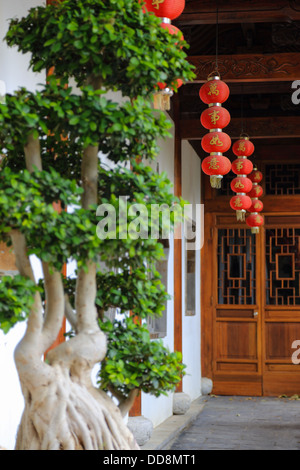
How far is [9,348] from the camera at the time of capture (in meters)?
3.22

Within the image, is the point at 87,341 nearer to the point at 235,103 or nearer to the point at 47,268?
the point at 47,268

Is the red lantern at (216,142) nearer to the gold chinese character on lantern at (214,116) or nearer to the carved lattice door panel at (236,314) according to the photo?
the gold chinese character on lantern at (214,116)

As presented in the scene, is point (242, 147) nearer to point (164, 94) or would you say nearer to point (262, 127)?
point (262, 127)

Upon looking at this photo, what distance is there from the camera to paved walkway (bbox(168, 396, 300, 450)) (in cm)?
547

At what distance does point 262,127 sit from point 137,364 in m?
5.50

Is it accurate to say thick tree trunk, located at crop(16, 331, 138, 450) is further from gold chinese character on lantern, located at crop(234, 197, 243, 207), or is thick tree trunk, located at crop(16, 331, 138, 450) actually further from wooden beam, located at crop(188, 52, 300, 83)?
gold chinese character on lantern, located at crop(234, 197, 243, 207)

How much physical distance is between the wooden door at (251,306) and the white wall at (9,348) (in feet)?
18.0

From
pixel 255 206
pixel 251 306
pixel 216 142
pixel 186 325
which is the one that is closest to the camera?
pixel 216 142

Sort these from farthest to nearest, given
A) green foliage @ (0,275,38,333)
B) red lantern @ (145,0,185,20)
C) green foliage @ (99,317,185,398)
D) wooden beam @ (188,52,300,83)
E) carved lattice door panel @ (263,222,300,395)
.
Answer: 1. carved lattice door panel @ (263,222,300,395)
2. wooden beam @ (188,52,300,83)
3. red lantern @ (145,0,185,20)
4. green foliage @ (99,317,185,398)
5. green foliage @ (0,275,38,333)

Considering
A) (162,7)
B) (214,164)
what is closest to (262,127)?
(214,164)

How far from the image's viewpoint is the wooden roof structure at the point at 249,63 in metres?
5.04

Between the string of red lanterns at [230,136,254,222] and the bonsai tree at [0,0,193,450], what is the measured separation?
392cm

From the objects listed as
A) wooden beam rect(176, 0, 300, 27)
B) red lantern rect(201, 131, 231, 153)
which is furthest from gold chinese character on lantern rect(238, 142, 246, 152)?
red lantern rect(201, 131, 231, 153)

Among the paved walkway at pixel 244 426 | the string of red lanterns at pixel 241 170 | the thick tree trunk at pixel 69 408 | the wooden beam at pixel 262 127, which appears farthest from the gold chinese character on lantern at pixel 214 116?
the thick tree trunk at pixel 69 408
